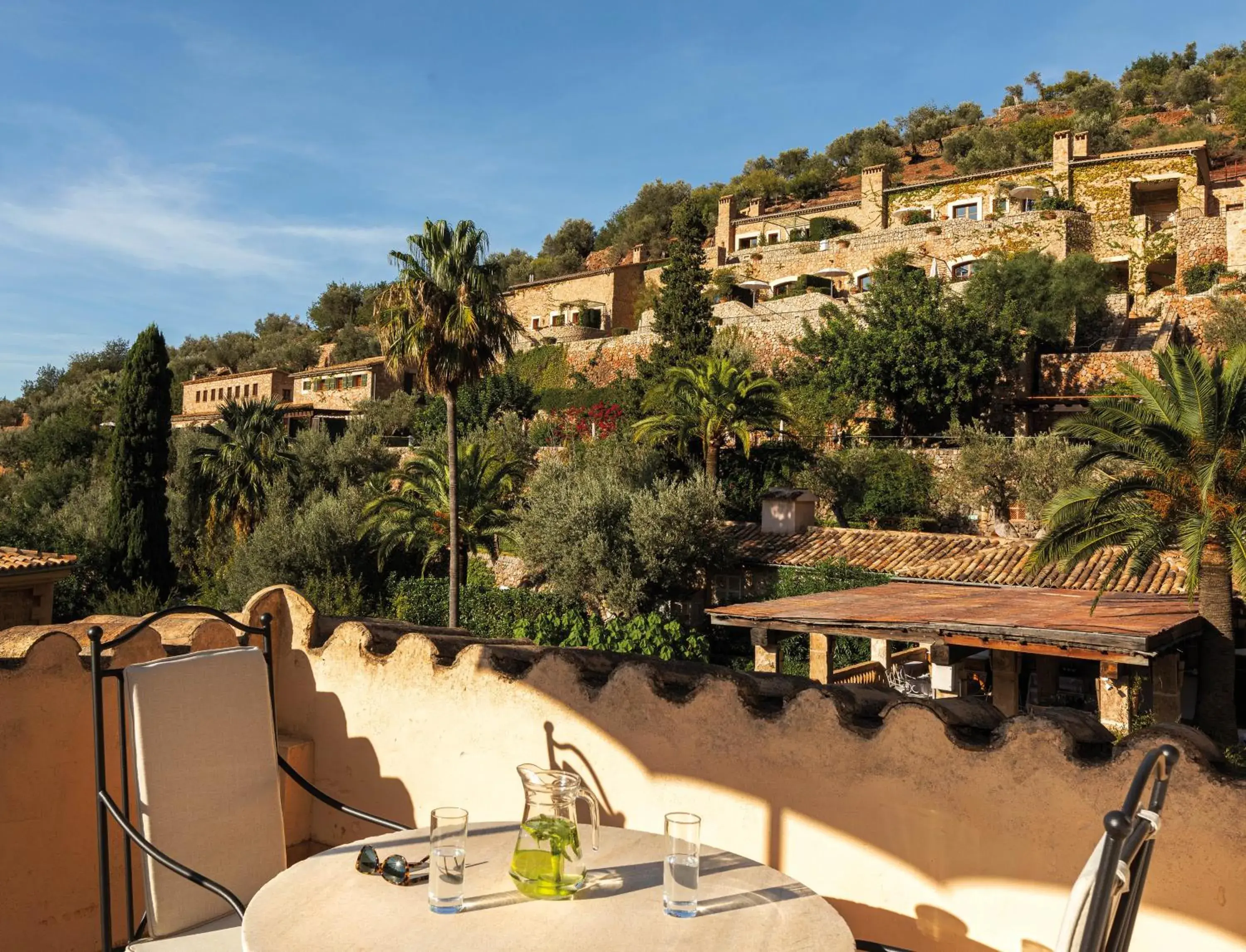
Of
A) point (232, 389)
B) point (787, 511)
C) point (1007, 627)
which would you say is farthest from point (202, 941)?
point (232, 389)

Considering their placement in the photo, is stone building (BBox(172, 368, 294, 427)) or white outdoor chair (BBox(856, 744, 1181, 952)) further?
stone building (BBox(172, 368, 294, 427))

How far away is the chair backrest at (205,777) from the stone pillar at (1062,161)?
126ft

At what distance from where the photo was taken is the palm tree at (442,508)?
2344 cm

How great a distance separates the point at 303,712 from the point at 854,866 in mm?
2838

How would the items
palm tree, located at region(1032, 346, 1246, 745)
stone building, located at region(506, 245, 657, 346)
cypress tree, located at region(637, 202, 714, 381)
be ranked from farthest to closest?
stone building, located at region(506, 245, 657, 346), cypress tree, located at region(637, 202, 714, 381), palm tree, located at region(1032, 346, 1246, 745)

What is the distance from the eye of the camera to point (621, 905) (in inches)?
95.2

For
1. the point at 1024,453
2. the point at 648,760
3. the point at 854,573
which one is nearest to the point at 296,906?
the point at 648,760

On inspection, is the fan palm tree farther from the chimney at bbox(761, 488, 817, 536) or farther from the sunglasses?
the sunglasses

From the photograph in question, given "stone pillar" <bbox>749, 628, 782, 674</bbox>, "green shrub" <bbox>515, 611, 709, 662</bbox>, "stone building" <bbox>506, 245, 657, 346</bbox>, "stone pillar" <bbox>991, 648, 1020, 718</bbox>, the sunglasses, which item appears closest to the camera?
the sunglasses

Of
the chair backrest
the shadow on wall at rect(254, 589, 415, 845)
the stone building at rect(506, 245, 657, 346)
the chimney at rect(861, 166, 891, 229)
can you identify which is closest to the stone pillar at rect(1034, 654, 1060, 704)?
the shadow on wall at rect(254, 589, 415, 845)

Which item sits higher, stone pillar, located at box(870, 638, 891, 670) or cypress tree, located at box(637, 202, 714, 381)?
cypress tree, located at box(637, 202, 714, 381)

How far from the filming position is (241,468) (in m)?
26.5

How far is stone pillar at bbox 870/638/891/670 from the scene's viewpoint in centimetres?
1596

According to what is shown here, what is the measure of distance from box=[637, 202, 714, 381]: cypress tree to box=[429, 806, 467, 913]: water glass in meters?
25.2
